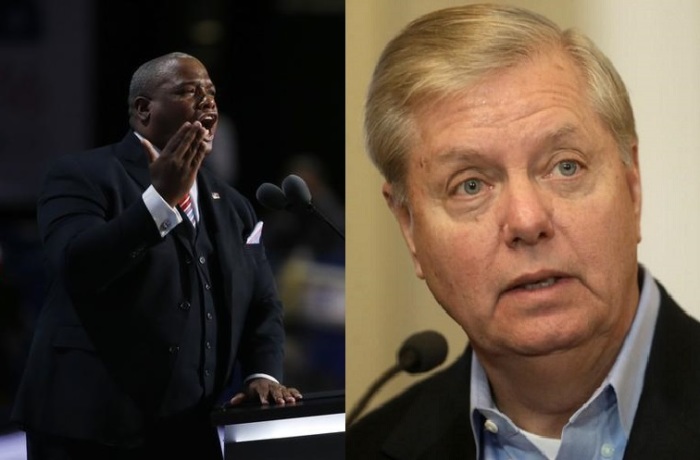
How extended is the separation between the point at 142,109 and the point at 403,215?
64 centimetres

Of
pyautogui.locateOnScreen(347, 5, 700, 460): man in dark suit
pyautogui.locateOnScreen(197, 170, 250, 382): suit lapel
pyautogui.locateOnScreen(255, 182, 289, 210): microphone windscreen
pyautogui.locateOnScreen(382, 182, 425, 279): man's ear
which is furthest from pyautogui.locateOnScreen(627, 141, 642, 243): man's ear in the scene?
pyautogui.locateOnScreen(197, 170, 250, 382): suit lapel

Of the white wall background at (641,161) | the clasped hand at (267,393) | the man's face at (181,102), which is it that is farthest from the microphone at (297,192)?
the clasped hand at (267,393)

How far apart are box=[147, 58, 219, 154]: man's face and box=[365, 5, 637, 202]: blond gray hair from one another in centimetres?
38

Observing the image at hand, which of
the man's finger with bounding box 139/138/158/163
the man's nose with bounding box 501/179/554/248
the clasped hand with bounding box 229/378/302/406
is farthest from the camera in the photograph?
the clasped hand with bounding box 229/378/302/406

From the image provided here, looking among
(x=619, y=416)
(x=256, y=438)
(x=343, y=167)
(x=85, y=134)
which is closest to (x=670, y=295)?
(x=619, y=416)

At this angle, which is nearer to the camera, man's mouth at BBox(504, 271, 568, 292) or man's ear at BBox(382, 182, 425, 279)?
man's mouth at BBox(504, 271, 568, 292)

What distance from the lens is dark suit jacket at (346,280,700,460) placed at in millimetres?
2428

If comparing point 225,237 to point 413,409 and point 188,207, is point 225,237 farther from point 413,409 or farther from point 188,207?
point 413,409

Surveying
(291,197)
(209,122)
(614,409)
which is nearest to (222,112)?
(209,122)

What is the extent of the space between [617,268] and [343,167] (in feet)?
2.27

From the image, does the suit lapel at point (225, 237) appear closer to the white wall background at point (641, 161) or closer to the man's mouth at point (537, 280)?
the white wall background at point (641, 161)

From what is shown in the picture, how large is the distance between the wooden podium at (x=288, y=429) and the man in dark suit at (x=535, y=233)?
0.30m

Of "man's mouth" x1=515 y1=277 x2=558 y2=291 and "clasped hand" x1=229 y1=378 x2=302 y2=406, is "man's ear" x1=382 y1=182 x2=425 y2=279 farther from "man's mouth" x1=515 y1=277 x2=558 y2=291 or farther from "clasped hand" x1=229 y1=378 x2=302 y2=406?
"clasped hand" x1=229 y1=378 x2=302 y2=406

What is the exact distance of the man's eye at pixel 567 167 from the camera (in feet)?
7.94
